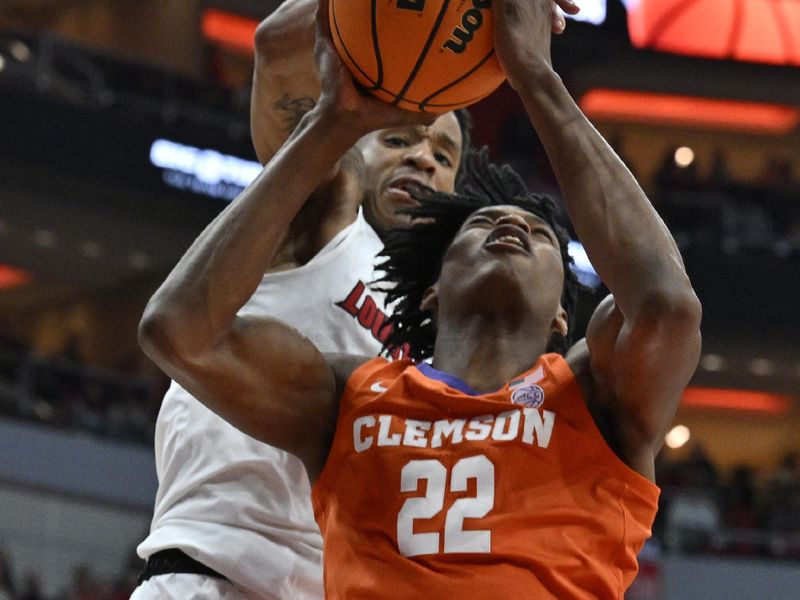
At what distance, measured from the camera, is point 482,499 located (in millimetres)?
2635

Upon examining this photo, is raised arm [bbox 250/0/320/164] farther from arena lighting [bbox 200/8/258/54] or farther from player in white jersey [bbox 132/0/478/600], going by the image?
arena lighting [bbox 200/8/258/54]

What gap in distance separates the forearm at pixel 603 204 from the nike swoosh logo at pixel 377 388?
20.6 inches

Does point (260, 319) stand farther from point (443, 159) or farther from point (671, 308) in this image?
point (443, 159)

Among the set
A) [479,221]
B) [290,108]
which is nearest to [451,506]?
[479,221]

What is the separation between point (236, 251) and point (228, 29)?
58.7 ft

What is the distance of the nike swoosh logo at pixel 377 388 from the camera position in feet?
9.41

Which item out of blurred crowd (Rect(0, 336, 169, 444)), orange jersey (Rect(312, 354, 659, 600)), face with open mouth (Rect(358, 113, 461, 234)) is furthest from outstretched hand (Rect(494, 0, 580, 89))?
blurred crowd (Rect(0, 336, 169, 444))

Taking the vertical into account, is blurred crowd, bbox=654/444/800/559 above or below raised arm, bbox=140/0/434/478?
below

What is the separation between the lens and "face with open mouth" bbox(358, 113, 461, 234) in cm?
391

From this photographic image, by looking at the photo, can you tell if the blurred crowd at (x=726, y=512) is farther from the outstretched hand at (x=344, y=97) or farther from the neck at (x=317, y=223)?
the outstretched hand at (x=344, y=97)

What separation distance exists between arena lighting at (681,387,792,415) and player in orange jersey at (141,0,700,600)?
59.4 ft

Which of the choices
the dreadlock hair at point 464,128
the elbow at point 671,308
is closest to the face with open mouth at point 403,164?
the dreadlock hair at point 464,128

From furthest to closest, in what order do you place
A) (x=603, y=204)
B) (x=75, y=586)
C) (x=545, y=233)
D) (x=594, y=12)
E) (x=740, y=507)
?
(x=594, y=12)
(x=740, y=507)
(x=75, y=586)
(x=545, y=233)
(x=603, y=204)

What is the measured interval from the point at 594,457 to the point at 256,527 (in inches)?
34.8
